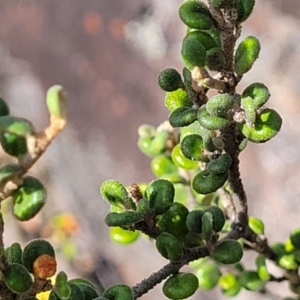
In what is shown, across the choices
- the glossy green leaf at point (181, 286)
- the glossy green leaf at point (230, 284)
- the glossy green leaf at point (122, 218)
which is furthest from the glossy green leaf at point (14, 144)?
the glossy green leaf at point (230, 284)

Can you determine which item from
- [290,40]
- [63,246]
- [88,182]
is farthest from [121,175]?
[290,40]

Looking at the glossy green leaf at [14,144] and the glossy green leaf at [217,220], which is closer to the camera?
the glossy green leaf at [14,144]

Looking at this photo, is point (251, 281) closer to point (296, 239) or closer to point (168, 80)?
point (296, 239)

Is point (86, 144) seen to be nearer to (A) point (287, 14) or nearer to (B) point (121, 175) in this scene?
(B) point (121, 175)

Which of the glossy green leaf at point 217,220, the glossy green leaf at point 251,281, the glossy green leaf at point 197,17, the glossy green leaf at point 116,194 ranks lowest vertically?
the glossy green leaf at point 251,281

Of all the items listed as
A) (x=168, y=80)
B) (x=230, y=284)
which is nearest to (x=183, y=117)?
(x=168, y=80)

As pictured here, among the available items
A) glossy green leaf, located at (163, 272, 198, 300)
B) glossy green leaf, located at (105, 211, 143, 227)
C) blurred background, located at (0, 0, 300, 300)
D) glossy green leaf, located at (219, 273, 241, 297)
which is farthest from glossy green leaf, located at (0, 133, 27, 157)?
blurred background, located at (0, 0, 300, 300)

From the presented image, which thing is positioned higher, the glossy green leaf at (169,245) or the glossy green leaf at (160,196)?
the glossy green leaf at (160,196)

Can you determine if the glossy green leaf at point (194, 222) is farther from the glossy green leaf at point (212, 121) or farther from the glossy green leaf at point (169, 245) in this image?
the glossy green leaf at point (212, 121)

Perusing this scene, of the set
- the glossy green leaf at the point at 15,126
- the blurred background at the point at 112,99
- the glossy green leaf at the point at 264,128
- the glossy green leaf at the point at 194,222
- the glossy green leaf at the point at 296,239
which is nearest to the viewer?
the glossy green leaf at the point at 15,126
